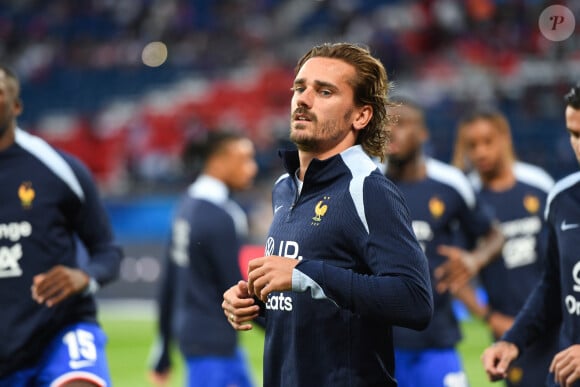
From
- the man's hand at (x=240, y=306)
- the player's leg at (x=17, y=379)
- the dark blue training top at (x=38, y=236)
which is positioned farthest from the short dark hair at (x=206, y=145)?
the man's hand at (x=240, y=306)

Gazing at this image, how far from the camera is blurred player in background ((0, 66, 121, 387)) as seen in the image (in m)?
5.23

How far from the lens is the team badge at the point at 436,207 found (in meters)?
6.67

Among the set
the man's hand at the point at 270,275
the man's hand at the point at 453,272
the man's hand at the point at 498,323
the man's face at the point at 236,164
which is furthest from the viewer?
the man's face at the point at 236,164

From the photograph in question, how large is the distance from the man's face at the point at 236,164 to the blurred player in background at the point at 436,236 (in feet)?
3.93

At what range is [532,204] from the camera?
760 cm

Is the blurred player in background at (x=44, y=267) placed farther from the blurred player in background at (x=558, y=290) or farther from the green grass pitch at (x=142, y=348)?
the green grass pitch at (x=142, y=348)

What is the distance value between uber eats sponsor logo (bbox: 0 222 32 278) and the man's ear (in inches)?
86.9

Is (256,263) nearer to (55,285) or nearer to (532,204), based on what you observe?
(55,285)

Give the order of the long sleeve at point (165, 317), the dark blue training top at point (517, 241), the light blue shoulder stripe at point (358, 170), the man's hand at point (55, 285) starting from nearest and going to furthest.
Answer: the light blue shoulder stripe at point (358, 170) < the man's hand at point (55, 285) < the dark blue training top at point (517, 241) < the long sleeve at point (165, 317)

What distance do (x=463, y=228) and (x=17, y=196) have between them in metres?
3.08

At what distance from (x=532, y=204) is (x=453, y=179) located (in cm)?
105

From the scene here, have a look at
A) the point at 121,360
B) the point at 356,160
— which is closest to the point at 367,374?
the point at 356,160

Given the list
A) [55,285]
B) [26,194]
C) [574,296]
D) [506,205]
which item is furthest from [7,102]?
[506,205]

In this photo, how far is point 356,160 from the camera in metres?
3.86
